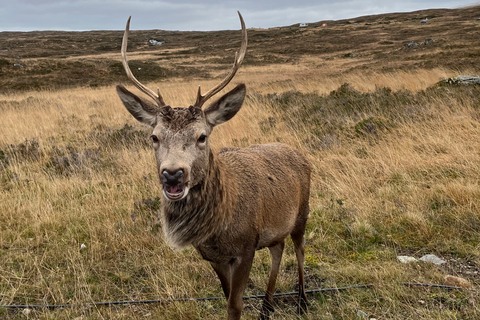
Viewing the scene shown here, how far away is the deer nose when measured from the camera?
8.18 ft

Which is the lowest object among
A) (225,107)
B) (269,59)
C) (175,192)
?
(175,192)

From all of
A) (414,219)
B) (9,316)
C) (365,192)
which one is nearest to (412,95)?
(365,192)

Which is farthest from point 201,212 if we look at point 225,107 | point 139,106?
point 139,106

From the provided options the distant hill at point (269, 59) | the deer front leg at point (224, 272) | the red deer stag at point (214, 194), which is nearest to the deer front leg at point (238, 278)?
the red deer stag at point (214, 194)

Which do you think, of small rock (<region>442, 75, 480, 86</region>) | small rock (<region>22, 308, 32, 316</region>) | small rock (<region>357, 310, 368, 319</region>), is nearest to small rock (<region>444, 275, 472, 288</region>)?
small rock (<region>357, 310, 368, 319</region>)

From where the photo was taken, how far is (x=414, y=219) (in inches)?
185

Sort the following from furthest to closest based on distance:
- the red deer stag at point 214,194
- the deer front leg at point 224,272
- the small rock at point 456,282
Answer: the small rock at point 456,282 → the deer front leg at point 224,272 → the red deer stag at point 214,194

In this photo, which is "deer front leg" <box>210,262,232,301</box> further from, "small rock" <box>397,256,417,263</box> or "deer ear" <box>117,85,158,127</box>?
"small rock" <box>397,256,417,263</box>

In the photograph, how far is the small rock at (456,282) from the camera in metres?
3.50

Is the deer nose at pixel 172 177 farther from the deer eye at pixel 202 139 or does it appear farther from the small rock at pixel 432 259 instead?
the small rock at pixel 432 259

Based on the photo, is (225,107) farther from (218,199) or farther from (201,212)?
(201,212)

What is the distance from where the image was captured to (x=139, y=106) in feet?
10.7

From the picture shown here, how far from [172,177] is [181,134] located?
0.46m

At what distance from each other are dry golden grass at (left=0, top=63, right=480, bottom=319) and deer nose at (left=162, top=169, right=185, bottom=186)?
5.46ft
